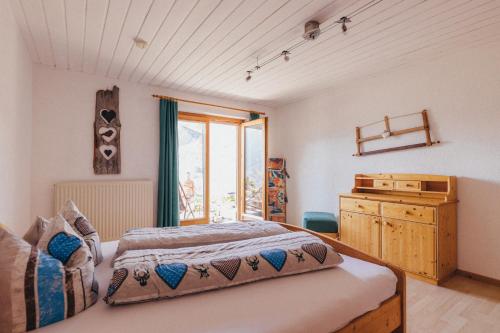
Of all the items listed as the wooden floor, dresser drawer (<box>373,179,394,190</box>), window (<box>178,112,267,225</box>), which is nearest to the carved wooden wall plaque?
window (<box>178,112,267,225</box>)

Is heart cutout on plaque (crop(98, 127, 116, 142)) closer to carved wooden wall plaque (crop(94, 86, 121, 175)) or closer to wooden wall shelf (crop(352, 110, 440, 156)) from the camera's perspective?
carved wooden wall plaque (crop(94, 86, 121, 175))

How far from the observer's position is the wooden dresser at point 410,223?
2.53 meters

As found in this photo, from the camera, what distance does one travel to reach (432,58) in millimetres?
2871

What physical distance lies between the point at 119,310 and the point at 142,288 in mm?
112

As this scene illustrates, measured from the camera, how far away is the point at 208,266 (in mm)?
1256

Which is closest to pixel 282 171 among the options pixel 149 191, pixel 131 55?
pixel 149 191

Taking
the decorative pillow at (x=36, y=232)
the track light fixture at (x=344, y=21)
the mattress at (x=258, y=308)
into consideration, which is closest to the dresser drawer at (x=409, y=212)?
the mattress at (x=258, y=308)

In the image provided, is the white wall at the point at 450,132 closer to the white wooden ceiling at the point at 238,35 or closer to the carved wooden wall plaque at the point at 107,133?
the white wooden ceiling at the point at 238,35

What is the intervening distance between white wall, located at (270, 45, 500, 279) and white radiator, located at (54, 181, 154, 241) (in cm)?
283

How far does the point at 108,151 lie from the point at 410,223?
3.85m

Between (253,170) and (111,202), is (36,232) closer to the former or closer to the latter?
(111,202)

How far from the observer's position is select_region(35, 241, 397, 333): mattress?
3.11 feet

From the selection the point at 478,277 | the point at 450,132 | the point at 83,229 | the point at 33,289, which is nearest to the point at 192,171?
the point at 83,229

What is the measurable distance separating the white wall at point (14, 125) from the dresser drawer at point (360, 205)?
11.3 feet
